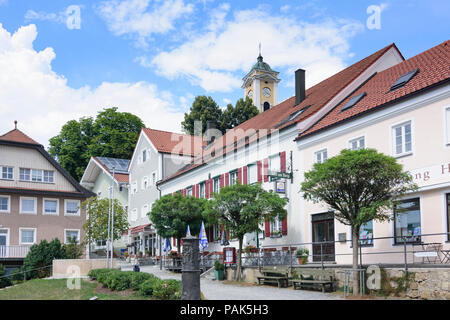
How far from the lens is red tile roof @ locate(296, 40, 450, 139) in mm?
20797

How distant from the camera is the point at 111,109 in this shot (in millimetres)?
60625

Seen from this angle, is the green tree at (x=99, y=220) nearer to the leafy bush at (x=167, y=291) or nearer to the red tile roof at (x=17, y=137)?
the red tile roof at (x=17, y=137)

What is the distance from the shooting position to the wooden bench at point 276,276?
2094 cm

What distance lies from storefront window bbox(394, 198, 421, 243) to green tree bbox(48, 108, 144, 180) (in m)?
42.5

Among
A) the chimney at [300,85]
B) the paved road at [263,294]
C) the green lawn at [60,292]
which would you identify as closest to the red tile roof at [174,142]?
the chimney at [300,85]

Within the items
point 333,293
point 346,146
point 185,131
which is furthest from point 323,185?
point 185,131

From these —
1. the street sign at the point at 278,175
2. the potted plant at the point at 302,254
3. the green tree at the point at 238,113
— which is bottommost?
the potted plant at the point at 302,254

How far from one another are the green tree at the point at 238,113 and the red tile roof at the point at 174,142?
27.1 feet

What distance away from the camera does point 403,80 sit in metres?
22.6

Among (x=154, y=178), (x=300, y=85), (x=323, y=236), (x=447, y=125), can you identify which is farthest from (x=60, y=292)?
(x=154, y=178)

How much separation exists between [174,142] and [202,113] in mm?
10569

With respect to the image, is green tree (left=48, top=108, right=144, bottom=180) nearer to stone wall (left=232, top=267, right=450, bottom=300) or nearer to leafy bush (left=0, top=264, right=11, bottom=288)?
leafy bush (left=0, top=264, right=11, bottom=288)
